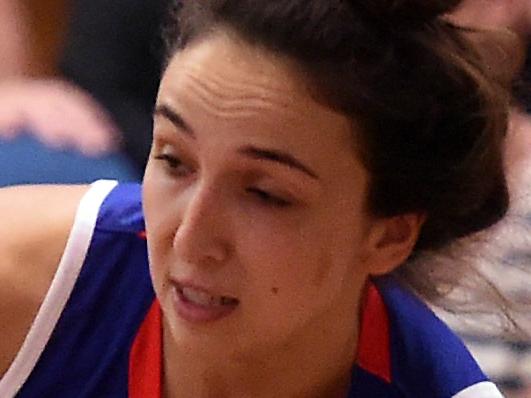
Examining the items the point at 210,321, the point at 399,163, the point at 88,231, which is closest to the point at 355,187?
the point at 399,163

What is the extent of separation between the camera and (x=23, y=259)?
986mm

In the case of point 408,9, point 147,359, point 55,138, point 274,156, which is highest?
point 408,9

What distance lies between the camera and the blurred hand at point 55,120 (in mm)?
1218

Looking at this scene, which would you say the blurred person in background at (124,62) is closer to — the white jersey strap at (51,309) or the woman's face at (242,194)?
the white jersey strap at (51,309)

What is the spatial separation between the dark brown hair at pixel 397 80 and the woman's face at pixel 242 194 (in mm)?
16

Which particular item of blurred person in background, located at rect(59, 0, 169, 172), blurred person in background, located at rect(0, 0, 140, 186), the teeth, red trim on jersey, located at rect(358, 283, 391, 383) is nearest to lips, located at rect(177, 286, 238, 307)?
the teeth

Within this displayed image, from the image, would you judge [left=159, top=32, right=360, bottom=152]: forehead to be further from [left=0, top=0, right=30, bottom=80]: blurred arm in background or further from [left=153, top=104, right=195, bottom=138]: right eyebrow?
[left=0, top=0, right=30, bottom=80]: blurred arm in background

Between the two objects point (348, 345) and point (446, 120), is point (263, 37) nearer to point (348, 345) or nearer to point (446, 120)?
point (446, 120)

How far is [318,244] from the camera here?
0.85 metres

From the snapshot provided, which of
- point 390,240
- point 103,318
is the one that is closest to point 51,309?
point 103,318

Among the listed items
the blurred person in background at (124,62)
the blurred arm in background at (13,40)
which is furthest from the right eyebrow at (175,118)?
the blurred arm in background at (13,40)

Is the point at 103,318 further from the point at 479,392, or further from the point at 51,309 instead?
the point at 479,392

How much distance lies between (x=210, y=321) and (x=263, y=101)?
0.54ft

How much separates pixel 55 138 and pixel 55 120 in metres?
0.03
